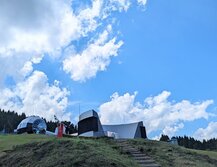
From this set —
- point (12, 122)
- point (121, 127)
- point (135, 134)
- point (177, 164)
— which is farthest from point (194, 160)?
point (12, 122)

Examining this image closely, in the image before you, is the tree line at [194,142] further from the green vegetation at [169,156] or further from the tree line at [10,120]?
the green vegetation at [169,156]

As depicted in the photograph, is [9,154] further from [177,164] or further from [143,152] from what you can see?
[177,164]

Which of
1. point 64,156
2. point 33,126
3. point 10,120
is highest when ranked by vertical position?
point 10,120

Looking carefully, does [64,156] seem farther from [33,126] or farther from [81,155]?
[33,126]

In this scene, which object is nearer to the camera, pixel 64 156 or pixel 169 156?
pixel 64 156

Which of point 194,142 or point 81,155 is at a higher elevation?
point 194,142

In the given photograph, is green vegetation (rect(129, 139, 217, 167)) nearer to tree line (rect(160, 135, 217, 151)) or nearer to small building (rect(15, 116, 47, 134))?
small building (rect(15, 116, 47, 134))

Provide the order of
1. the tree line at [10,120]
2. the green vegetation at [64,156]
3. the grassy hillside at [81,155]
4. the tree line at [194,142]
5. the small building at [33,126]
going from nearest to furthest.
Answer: the green vegetation at [64,156]
the grassy hillside at [81,155]
the small building at [33,126]
the tree line at [194,142]
the tree line at [10,120]

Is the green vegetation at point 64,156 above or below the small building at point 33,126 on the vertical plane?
below

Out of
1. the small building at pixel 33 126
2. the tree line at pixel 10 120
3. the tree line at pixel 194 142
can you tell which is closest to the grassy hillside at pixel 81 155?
the small building at pixel 33 126

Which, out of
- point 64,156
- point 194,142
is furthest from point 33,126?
point 194,142

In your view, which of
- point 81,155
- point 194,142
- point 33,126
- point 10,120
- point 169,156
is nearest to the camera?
point 81,155

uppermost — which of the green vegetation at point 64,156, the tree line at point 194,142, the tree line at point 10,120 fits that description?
the tree line at point 10,120

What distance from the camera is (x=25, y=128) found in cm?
3769
